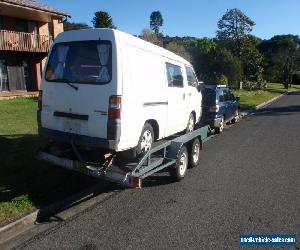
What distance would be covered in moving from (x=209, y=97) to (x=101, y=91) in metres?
8.20

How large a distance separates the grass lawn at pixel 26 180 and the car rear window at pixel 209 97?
6.17 metres

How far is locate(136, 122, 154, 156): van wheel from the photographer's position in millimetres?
6681

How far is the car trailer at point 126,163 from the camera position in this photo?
5949 mm

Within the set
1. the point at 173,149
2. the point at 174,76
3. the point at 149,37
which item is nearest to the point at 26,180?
the point at 173,149

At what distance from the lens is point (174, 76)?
8.11 metres

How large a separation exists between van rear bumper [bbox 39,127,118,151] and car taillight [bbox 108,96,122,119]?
1.31ft

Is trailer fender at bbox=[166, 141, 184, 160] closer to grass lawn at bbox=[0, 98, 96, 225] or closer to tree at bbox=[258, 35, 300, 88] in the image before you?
grass lawn at bbox=[0, 98, 96, 225]

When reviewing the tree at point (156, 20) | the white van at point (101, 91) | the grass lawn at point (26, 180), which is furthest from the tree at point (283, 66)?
the white van at point (101, 91)

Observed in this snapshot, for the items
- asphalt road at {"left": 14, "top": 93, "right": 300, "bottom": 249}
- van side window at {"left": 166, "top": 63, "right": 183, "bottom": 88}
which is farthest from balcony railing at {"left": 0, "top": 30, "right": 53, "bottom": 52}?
asphalt road at {"left": 14, "top": 93, "right": 300, "bottom": 249}

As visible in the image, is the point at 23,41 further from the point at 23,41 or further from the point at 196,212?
the point at 196,212

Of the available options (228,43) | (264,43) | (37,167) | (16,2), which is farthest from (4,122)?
(264,43)

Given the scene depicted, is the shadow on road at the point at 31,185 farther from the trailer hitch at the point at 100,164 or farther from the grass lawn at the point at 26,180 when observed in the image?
the trailer hitch at the point at 100,164

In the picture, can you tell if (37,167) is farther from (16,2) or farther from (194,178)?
(16,2)

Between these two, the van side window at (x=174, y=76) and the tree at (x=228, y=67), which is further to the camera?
the tree at (x=228, y=67)
